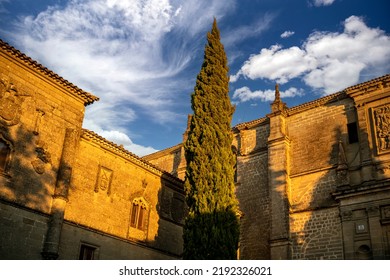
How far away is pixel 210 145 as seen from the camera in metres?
16.1

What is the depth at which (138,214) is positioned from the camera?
17.5 m

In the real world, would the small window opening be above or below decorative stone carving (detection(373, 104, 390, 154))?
below

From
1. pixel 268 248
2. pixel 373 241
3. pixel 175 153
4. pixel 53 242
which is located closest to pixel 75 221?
pixel 53 242

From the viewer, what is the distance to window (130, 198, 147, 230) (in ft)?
56.2

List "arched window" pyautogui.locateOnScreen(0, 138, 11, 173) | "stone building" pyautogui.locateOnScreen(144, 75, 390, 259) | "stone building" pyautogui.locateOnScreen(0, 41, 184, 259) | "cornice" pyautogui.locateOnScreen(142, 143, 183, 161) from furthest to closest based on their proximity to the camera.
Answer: "cornice" pyautogui.locateOnScreen(142, 143, 183, 161)
"stone building" pyautogui.locateOnScreen(144, 75, 390, 259)
"stone building" pyautogui.locateOnScreen(0, 41, 184, 259)
"arched window" pyautogui.locateOnScreen(0, 138, 11, 173)

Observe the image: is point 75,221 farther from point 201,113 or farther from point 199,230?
point 201,113

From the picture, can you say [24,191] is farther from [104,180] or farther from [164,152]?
[164,152]

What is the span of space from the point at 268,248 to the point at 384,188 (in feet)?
20.7

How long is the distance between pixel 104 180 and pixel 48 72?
454 centimetres

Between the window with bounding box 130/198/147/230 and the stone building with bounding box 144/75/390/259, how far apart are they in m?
6.49

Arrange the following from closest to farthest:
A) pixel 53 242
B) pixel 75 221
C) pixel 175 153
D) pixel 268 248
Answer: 1. pixel 53 242
2. pixel 75 221
3. pixel 268 248
4. pixel 175 153

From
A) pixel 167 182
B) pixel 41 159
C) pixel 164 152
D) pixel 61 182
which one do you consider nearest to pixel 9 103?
pixel 41 159

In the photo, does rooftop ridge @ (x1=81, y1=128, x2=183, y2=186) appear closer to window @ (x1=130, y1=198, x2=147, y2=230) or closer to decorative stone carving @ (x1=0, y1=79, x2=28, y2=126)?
window @ (x1=130, y1=198, x2=147, y2=230)

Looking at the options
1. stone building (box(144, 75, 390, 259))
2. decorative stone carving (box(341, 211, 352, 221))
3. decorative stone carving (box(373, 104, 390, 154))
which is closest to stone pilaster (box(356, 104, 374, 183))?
stone building (box(144, 75, 390, 259))
